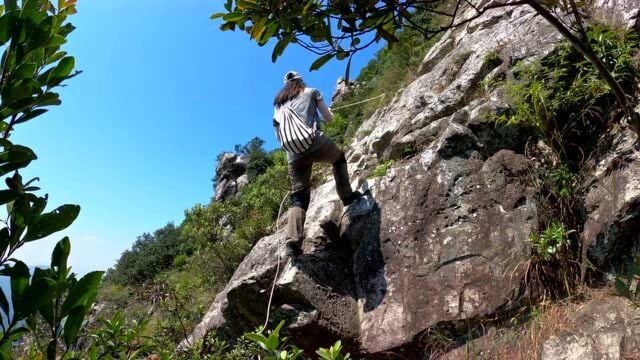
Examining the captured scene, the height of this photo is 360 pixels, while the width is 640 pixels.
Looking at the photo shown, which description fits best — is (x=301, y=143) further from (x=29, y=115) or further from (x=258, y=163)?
(x=258, y=163)

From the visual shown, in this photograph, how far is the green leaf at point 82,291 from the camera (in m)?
0.99

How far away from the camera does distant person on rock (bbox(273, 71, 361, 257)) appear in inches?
171

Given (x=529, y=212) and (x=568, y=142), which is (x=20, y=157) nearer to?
(x=529, y=212)

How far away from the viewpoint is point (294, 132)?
14.4ft

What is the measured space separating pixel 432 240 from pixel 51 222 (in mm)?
3399

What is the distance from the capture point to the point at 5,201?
1.01m

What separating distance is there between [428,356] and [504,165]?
186cm

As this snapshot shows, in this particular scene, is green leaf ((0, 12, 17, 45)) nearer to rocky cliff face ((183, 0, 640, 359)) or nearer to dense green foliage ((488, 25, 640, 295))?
rocky cliff face ((183, 0, 640, 359))

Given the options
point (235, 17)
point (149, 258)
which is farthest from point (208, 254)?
point (149, 258)

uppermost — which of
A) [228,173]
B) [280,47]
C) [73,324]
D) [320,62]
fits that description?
[228,173]

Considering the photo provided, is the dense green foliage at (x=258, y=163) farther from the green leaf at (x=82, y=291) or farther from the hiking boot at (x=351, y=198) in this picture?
the green leaf at (x=82, y=291)

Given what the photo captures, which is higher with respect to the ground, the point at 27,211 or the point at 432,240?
the point at 27,211

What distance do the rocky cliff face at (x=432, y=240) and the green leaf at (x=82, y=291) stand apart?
2913 millimetres

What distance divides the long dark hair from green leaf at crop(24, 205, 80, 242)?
3.71 m
